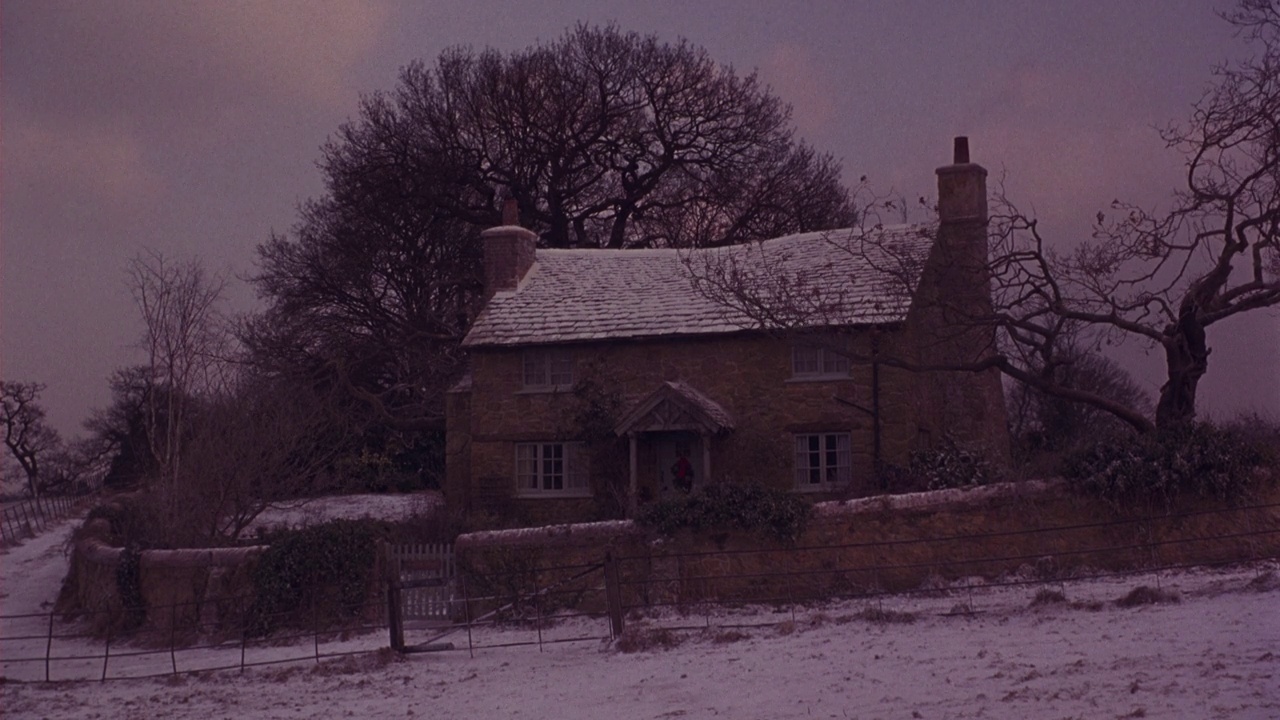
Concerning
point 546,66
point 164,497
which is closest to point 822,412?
point 164,497

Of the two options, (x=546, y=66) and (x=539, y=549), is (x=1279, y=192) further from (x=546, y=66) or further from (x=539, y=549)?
(x=546, y=66)

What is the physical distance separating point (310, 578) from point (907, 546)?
8.84 m

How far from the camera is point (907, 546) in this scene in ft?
59.0

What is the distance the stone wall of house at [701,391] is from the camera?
25.3 m

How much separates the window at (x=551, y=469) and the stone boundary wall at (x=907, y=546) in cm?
873

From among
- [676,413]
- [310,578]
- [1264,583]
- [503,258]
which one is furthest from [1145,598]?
[503,258]

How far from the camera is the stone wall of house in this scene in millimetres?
25297

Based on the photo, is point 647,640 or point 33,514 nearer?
point 647,640

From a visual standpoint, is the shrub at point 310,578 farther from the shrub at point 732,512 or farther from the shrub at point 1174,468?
the shrub at point 1174,468

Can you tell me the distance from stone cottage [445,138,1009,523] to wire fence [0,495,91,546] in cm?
1497

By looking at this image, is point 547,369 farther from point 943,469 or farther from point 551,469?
point 943,469

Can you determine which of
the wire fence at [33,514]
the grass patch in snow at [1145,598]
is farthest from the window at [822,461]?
the wire fence at [33,514]

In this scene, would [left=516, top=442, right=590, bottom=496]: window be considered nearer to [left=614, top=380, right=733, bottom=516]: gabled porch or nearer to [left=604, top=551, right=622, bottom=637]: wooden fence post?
[left=614, top=380, right=733, bottom=516]: gabled porch

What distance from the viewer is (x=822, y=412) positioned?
25.7 m
